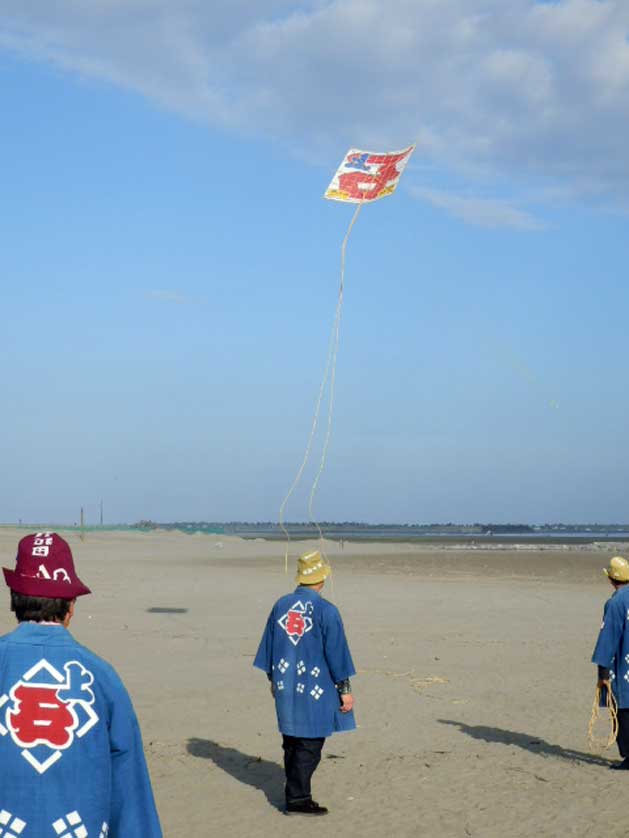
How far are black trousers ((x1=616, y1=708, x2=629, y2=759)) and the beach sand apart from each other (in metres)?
0.22

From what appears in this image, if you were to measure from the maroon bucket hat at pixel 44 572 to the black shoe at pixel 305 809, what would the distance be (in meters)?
4.41

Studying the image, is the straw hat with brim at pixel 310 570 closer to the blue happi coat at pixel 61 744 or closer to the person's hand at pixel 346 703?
the person's hand at pixel 346 703

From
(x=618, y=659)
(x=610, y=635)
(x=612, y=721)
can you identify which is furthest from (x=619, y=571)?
(x=612, y=721)

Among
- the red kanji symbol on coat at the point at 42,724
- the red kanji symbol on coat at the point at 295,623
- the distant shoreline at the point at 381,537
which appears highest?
the red kanji symbol on coat at the point at 42,724

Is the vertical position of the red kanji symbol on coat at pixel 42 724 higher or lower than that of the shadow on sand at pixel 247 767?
higher

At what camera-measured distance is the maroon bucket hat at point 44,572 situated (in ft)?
11.7

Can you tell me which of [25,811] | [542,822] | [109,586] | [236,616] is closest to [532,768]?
[542,822]

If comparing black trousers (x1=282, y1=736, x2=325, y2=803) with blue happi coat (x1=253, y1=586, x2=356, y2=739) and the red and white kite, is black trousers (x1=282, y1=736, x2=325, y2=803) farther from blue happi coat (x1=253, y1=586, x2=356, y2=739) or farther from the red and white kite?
the red and white kite

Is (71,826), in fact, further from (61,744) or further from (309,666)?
(309,666)

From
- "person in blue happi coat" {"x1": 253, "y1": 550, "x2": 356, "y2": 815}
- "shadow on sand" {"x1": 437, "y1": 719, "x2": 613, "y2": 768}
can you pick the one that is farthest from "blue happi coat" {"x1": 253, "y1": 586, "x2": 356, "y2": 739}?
"shadow on sand" {"x1": 437, "y1": 719, "x2": 613, "y2": 768}

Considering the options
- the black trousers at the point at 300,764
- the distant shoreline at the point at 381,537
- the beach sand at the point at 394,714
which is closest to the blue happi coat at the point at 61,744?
the beach sand at the point at 394,714

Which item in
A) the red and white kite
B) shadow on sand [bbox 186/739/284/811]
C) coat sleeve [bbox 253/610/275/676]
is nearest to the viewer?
coat sleeve [bbox 253/610/275/676]

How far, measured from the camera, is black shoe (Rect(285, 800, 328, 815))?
751cm

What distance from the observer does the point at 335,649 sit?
745 cm
